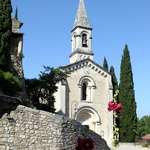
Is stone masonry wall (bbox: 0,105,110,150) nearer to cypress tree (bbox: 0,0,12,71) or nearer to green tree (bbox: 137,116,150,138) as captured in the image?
cypress tree (bbox: 0,0,12,71)

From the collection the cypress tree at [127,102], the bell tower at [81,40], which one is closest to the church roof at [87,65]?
the bell tower at [81,40]

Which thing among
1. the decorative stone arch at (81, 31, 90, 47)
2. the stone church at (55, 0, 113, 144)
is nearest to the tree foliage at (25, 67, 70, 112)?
the stone church at (55, 0, 113, 144)

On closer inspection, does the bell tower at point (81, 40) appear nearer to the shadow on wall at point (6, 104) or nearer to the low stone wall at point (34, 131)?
the shadow on wall at point (6, 104)

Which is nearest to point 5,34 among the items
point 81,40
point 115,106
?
point 115,106

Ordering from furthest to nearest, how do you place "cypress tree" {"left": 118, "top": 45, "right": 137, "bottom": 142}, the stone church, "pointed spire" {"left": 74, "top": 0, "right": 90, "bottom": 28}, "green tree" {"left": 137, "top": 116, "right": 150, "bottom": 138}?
1. "green tree" {"left": 137, "top": 116, "right": 150, "bottom": 138}
2. "pointed spire" {"left": 74, "top": 0, "right": 90, "bottom": 28}
3. "cypress tree" {"left": 118, "top": 45, "right": 137, "bottom": 142}
4. the stone church

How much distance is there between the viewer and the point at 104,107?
31.3 meters

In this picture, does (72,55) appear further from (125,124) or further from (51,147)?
(51,147)

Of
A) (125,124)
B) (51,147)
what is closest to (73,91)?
(125,124)

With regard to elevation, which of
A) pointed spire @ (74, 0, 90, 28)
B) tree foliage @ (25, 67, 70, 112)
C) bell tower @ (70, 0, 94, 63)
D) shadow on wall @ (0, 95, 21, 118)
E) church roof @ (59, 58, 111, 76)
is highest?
pointed spire @ (74, 0, 90, 28)

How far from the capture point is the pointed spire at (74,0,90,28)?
113 ft

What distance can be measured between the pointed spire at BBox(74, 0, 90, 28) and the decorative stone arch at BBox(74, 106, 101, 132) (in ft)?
36.2

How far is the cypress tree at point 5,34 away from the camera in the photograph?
48.8 ft

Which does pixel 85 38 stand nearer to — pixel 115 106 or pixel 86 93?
pixel 86 93

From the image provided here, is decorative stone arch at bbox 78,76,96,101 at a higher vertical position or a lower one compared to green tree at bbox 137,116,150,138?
higher
